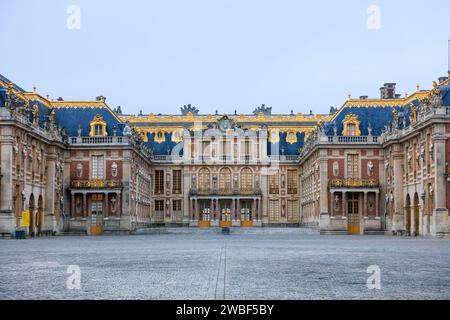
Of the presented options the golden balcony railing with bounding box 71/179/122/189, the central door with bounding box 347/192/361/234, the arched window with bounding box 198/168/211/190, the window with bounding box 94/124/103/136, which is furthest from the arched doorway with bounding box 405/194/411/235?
the arched window with bounding box 198/168/211/190

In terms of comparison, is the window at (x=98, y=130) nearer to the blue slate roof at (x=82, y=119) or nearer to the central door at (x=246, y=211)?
the blue slate roof at (x=82, y=119)

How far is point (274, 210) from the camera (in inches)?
3292

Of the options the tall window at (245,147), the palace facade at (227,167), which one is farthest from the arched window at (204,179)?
the tall window at (245,147)

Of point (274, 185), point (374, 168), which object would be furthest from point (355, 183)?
point (274, 185)

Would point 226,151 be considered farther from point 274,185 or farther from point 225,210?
point 225,210

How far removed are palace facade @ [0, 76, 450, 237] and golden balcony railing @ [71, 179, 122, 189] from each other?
115mm

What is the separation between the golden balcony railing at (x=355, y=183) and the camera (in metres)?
61.0

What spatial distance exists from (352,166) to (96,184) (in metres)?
21.1

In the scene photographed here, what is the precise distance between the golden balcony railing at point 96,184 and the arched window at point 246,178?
82.8 ft

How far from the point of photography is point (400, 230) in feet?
178

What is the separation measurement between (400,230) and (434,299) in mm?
45195

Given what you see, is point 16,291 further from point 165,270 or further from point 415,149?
point 415,149
